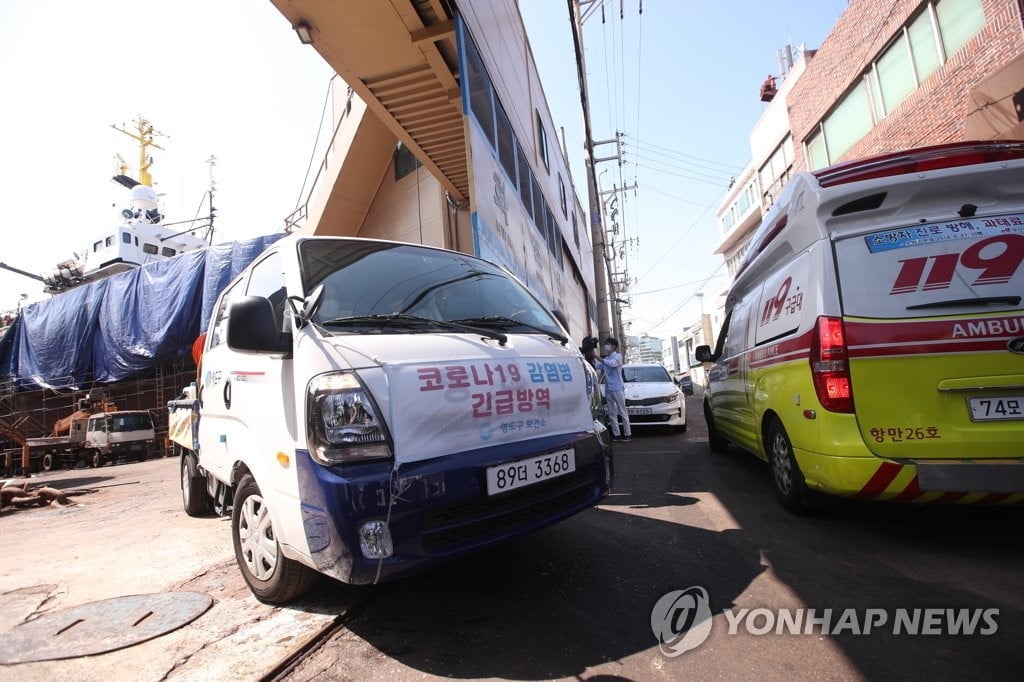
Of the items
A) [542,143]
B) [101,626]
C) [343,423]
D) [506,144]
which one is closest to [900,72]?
[506,144]

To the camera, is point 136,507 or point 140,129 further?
point 140,129

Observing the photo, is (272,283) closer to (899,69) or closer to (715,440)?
(715,440)

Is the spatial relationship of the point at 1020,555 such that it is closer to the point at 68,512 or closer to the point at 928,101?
the point at 68,512

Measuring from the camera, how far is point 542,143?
1599cm

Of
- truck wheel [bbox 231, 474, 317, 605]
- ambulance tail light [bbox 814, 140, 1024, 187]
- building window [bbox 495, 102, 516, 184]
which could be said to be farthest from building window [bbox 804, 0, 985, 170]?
truck wheel [bbox 231, 474, 317, 605]

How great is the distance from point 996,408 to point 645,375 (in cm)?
751

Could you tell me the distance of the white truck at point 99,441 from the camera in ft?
54.1

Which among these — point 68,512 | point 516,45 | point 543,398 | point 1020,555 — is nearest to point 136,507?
point 68,512

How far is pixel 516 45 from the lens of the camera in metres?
12.5

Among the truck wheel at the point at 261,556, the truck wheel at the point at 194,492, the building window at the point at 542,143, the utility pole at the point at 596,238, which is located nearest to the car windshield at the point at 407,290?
the truck wheel at the point at 261,556

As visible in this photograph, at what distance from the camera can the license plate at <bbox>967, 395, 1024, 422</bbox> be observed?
253cm

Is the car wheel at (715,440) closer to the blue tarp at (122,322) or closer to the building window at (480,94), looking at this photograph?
the building window at (480,94)

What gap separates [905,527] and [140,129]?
47539 mm

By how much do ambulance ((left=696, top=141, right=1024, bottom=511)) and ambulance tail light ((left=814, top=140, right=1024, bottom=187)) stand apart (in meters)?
0.01
